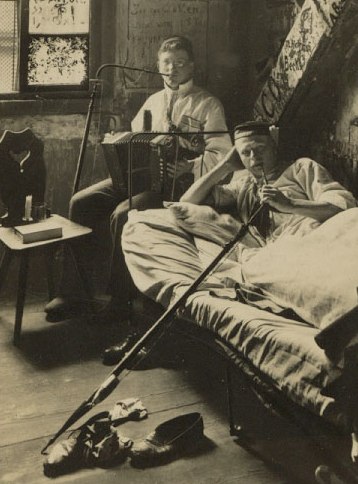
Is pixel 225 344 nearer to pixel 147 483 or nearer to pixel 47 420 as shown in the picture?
pixel 147 483

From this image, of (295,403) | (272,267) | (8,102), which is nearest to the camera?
(295,403)

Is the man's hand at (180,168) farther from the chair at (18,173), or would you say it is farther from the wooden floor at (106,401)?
the wooden floor at (106,401)

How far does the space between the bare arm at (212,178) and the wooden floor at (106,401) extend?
0.80 m

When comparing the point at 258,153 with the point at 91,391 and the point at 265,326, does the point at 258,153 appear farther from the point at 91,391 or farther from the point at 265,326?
the point at 91,391

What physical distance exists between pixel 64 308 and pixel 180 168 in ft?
3.55

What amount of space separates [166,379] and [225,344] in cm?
70

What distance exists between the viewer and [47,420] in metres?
2.94

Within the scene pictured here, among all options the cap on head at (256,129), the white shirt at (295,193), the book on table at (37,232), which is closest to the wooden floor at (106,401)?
the book on table at (37,232)

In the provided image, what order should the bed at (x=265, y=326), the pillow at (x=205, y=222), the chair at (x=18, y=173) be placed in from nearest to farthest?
the bed at (x=265, y=326)
the pillow at (x=205, y=222)
the chair at (x=18, y=173)

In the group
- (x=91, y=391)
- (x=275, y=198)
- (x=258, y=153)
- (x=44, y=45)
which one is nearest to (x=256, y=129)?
(x=258, y=153)

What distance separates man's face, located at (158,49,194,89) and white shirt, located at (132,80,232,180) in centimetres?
4

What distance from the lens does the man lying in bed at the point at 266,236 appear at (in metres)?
2.65

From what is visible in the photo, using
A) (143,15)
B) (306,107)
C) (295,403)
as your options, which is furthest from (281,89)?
(295,403)

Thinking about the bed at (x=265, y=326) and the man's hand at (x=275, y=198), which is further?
the man's hand at (x=275, y=198)
